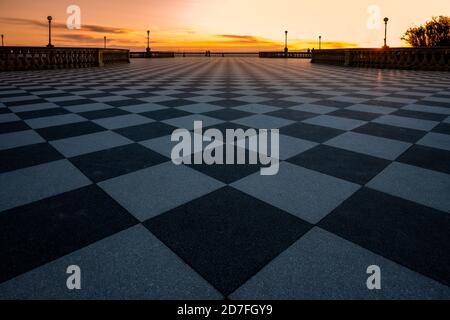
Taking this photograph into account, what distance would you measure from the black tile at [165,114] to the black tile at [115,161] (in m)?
1.43

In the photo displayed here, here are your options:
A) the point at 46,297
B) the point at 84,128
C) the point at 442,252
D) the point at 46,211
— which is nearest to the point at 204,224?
the point at 46,297

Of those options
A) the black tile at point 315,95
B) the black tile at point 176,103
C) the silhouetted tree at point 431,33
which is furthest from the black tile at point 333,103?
the silhouetted tree at point 431,33

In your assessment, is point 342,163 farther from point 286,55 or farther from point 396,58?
point 286,55

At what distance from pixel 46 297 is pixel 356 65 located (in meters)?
17.8

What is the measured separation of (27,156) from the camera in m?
2.94

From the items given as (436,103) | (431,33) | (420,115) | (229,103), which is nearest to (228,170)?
(229,103)

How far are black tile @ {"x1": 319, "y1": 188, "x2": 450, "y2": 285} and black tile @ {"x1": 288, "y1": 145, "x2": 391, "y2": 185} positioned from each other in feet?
1.18

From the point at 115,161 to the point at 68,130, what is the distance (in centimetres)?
142

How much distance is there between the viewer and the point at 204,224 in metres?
1.82

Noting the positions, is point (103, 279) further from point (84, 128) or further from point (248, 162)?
point (84, 128)

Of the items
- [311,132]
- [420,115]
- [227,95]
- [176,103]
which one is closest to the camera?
[311,132]

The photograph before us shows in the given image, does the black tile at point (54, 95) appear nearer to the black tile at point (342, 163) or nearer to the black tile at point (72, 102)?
the black tile at point (72, 102)

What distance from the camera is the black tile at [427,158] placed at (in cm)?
267

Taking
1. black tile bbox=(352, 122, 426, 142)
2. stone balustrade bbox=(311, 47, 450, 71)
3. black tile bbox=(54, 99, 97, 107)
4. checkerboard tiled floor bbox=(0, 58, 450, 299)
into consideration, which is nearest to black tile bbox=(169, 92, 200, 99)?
black tile bbox=(54, 99, 97, 107)
